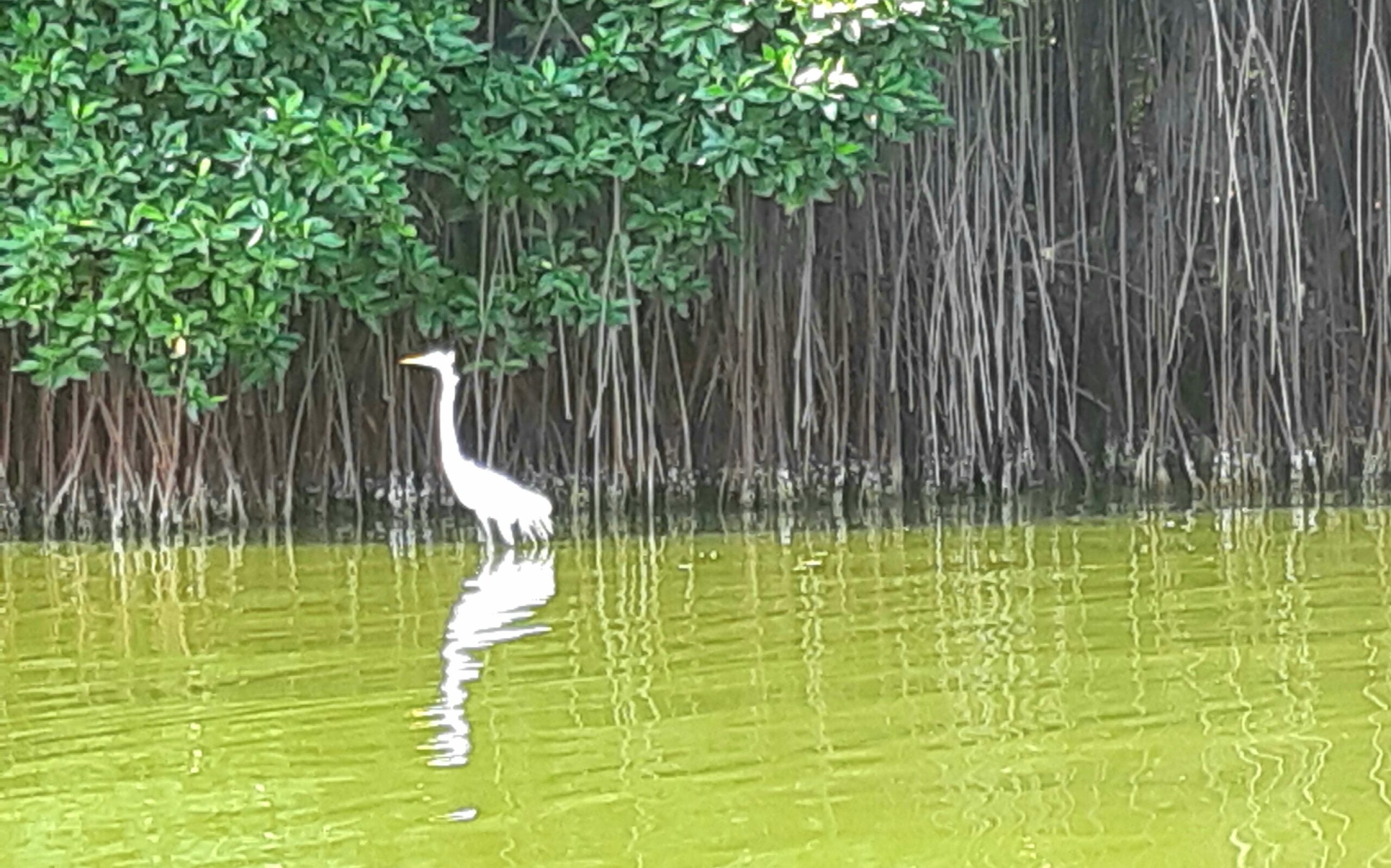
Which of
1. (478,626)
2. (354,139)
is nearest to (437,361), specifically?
(354,139)

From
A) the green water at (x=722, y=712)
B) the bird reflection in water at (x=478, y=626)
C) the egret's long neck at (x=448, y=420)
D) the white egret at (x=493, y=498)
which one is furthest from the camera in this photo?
the egret's long neck at (x=448, y=420)

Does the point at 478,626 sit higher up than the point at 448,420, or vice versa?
the point at 448,420

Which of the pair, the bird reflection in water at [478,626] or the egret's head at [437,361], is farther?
the egret's head at [437,361]

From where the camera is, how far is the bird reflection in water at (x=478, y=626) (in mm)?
4219

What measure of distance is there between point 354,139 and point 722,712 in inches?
150

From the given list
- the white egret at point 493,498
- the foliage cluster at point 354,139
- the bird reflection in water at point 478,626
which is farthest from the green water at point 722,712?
the foliage cluster at point 354,139

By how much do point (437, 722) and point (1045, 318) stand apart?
17.1 ft

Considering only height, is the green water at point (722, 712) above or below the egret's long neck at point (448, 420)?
below

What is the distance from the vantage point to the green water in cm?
349

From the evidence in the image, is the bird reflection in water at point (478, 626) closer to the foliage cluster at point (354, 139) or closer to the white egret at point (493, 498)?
the white egret at point (493, 498)

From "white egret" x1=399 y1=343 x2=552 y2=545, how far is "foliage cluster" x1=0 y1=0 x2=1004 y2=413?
2.11 ft

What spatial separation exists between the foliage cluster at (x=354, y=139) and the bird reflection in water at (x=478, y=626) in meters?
1.34

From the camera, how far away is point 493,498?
25.1 ft

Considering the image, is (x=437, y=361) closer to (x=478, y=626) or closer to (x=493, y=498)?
(x=493, y=498)
